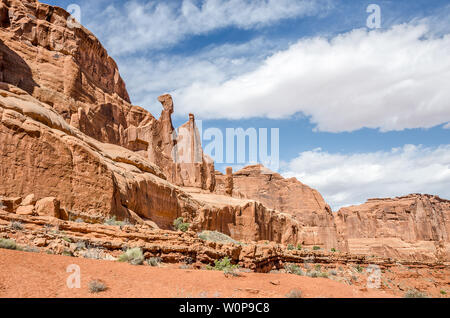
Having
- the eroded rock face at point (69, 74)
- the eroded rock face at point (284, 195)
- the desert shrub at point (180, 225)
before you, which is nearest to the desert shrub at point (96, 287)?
the desert shrub at point (180, 225)

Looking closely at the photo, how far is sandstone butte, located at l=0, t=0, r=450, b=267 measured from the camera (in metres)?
14.4

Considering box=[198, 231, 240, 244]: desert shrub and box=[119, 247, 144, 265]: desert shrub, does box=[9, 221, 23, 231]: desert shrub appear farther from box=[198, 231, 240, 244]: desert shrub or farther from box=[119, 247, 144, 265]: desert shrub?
box=[198, 231, 240, 244]: desert shrub

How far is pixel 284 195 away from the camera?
93.1m

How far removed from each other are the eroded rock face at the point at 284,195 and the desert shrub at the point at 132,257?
50719 millimetres

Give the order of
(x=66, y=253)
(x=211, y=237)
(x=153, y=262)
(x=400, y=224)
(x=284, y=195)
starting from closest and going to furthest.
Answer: (x=66, y=253) < (x=153, y=262) < (x=211, y=237) < (x=284, y=195) < (x=400, y=224)

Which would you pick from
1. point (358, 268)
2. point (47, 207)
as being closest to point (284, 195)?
point (358, 268)

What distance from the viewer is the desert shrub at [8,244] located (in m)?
8.12

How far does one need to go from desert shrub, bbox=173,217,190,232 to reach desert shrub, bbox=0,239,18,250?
17.5 metres

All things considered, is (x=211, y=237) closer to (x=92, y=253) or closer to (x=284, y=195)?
(x=92, y=253)

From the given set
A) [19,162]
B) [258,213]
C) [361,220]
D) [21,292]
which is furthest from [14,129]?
[361,220]

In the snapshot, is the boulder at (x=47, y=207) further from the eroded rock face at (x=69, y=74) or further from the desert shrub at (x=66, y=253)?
the eroded rock face at (x=69, y=74)

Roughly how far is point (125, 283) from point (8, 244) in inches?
126

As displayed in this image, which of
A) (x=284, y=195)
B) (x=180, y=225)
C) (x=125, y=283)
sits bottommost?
(x=125, y=283)
